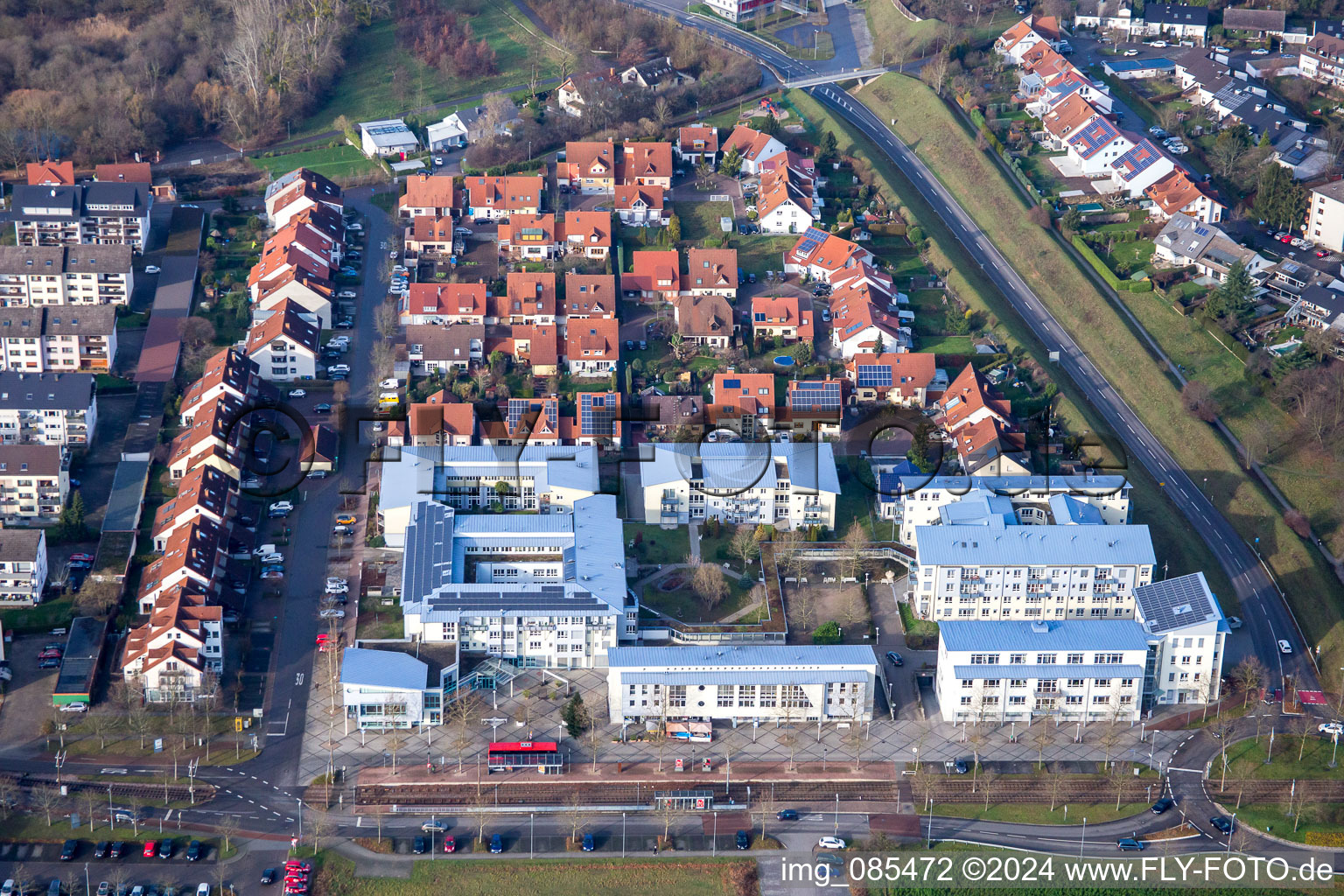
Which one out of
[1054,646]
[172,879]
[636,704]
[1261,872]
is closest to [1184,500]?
[1054,646]

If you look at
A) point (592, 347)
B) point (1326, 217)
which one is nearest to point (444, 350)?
point (592, 347)

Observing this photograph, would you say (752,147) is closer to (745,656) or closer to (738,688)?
(745,656)

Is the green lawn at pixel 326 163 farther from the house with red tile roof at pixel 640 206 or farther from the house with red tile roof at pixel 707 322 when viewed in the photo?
→ the house with red tile roof at pixel 707 322

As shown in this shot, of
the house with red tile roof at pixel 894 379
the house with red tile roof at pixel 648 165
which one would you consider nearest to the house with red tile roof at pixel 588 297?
the house with red tile roof at pixel 894 379

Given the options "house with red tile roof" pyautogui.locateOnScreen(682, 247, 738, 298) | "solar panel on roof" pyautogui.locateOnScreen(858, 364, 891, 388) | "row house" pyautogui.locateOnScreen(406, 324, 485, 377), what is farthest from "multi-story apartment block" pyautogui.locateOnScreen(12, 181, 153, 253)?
"solar panel on roof" pyautogui.locateOnScreen(858, 364, 891, 388)

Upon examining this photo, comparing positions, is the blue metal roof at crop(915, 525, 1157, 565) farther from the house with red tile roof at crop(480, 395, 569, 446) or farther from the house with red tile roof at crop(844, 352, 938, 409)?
the house with red tile roof at crop(480, 395, 569, 446)
